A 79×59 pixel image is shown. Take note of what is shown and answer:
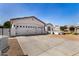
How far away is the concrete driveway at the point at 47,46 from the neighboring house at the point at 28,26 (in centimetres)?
10

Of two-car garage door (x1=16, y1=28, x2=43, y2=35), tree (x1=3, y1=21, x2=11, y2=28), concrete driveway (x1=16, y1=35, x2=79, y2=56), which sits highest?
tree (x1=3, y1=21, x2=11, y2=28)

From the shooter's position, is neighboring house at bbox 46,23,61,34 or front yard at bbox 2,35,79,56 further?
neighboring house at bbox 46,23,61,34

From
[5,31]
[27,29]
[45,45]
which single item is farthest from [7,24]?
[45,45]

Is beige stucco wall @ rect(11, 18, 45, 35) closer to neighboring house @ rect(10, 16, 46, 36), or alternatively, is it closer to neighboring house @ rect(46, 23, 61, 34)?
neighboring house @ rect(10, 16, 46, 36)

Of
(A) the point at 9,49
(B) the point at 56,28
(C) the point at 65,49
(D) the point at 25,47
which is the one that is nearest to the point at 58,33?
(B) the point at 56,28

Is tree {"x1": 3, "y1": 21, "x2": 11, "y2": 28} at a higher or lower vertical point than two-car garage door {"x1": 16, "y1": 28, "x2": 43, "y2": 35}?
higher

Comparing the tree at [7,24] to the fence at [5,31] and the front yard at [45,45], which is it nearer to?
the fence at [5,31]

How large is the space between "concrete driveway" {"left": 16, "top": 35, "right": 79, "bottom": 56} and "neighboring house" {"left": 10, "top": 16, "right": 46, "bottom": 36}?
103 millimetres

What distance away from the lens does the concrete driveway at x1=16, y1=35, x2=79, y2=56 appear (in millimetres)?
3467

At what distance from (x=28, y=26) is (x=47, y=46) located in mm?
521

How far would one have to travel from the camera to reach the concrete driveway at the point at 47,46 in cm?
347

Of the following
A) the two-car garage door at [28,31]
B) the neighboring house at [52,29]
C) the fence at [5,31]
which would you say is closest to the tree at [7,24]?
the fence at [5,31]

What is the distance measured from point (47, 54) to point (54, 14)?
75cm

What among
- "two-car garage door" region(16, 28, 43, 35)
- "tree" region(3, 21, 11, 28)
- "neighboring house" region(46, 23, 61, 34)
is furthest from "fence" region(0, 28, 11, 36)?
"neighboring house" region(46, 23, 61, 34)
